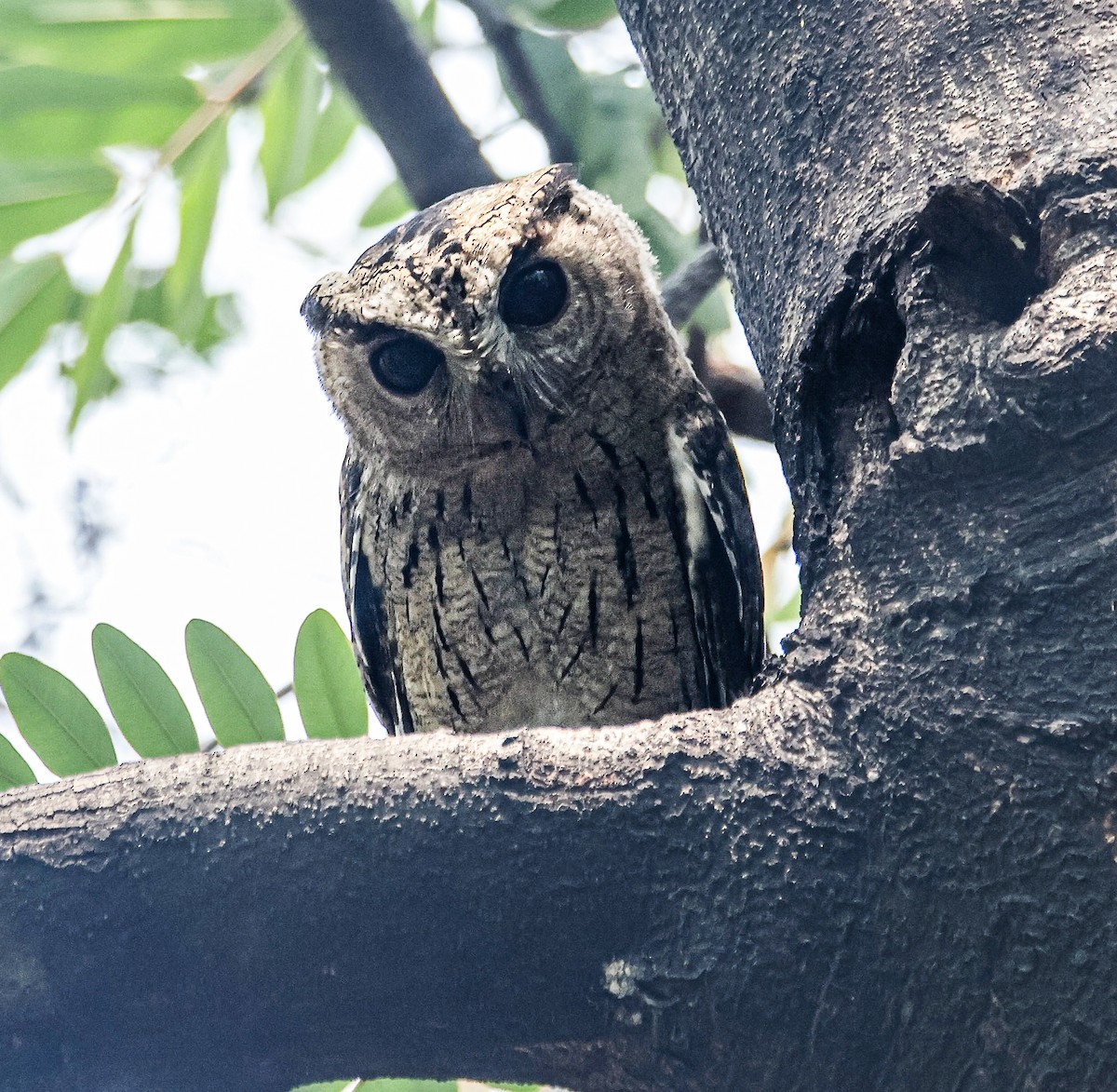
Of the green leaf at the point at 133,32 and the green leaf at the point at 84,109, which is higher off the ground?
the green leaf at the point at 133,32

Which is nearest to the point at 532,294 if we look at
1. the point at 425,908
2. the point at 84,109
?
the point at 84,109

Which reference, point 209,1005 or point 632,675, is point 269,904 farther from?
point 632,675

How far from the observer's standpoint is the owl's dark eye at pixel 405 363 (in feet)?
7.52

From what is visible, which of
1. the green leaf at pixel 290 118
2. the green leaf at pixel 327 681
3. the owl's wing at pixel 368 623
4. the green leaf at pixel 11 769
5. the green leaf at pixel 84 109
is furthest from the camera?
the owl's wing at pixel 368 623

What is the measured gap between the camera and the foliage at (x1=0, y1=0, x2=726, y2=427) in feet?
7.08

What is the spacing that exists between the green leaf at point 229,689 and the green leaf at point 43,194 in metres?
0.83

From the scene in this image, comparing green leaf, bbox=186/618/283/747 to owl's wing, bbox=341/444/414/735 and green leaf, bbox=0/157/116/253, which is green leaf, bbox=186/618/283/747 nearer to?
owl's wing, bbox=341/444/414/735

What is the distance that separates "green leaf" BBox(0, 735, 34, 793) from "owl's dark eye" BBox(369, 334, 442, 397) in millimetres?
970

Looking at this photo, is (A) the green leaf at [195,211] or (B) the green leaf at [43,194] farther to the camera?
(A) the green leaf at [195,211]

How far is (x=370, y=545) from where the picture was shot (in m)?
2.59

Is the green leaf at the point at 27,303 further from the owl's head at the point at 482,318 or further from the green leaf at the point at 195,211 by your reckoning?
the owl's head at the point at 482,318

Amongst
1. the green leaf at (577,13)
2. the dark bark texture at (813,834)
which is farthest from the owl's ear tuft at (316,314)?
the dark bark texture at (813,834)

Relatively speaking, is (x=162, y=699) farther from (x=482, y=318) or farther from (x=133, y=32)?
(x=133, y=32)

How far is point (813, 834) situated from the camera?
3.65 ft
